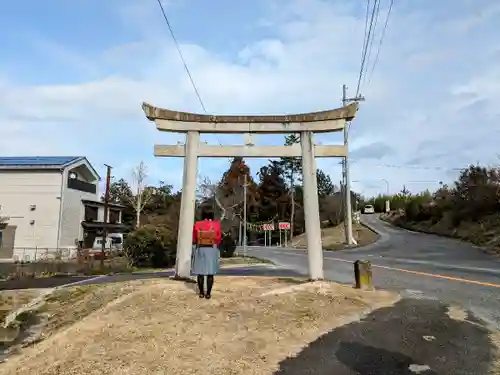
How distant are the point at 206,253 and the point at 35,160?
3466 centimetres

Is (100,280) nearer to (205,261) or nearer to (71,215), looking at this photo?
(205,261)

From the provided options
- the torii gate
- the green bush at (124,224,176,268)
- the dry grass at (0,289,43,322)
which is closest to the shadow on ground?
the torii gate

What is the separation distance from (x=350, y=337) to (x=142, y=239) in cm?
1816

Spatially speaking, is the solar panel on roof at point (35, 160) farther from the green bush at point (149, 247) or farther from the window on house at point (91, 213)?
the green bush at point (149, 247)

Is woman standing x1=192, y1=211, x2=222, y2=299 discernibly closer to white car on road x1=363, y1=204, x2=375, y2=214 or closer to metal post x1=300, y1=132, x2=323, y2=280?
Result: metal post x1=300, y1=132, x2=323, y2=280

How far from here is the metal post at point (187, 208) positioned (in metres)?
11.8

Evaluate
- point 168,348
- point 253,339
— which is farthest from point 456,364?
point 168,348

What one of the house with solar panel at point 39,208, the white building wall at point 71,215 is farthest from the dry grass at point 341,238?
the house with solar panel at point 39,208

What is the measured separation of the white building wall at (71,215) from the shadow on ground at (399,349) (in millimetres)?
32876

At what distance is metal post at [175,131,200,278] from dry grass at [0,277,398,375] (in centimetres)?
136

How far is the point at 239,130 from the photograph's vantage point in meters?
12.2

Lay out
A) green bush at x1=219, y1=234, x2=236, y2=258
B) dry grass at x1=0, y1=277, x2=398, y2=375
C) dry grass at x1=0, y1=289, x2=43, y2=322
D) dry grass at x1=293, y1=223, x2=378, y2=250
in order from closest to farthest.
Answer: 1. dry grass at x1=0, y1=277, x2=398, y2=375
2. dry grass at x1=0, y1=289, x2=43, y2=322
3. green bush at x1=219, y1=234, x2=236, y2=258
4. dry grass at x1=293, y1=223, x2=378, y2=250

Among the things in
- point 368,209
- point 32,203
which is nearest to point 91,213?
point 32,203

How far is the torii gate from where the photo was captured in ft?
39.1
